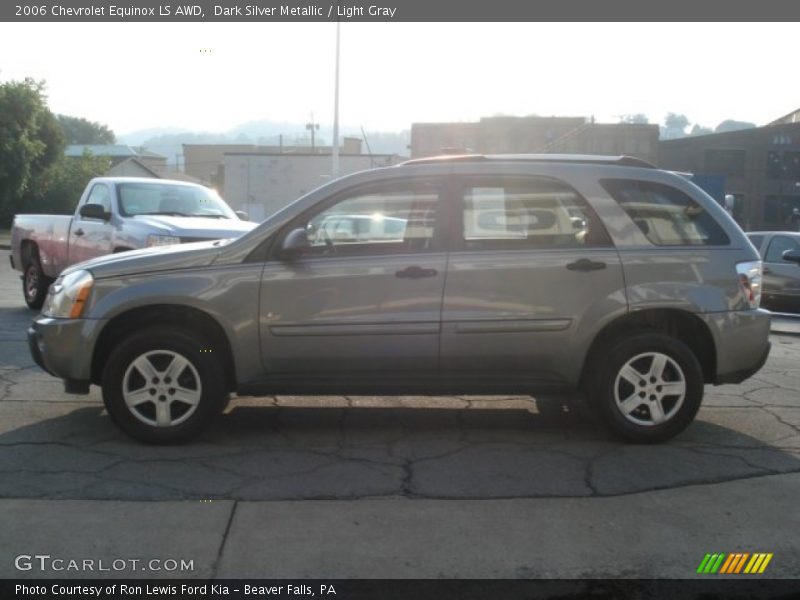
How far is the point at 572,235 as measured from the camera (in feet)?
17.5

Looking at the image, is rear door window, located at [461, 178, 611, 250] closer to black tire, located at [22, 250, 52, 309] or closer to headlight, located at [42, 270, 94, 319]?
headlight, located at [42, 270, 94, 319]

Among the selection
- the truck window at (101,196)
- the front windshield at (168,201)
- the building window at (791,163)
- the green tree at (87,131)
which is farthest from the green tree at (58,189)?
the green tree at (87,131)

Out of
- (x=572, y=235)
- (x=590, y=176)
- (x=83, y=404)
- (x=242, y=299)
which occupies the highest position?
(x=590, y=176)

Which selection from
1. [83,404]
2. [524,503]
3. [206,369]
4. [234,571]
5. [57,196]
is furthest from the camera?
[57,196]

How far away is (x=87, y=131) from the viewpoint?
116 metres

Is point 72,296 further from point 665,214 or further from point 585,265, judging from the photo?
point 665,214

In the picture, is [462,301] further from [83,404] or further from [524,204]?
[83,404]

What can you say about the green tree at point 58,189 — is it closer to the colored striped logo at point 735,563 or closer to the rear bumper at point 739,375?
the rear bumper at point 739,375

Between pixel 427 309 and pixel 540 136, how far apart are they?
67.8m

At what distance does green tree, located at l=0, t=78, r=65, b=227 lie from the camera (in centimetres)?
3625

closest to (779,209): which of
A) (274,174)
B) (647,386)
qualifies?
(274,174)

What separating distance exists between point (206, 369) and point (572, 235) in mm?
2510

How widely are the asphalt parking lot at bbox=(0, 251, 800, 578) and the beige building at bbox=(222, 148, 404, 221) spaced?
41427mm

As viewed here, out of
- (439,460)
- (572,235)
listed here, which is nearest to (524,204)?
(572,235)
